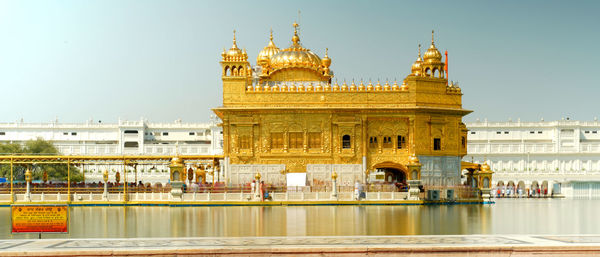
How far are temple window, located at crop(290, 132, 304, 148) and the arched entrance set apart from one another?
168 inches

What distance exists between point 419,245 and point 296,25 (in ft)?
114

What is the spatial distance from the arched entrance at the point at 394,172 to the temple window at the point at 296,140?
168 inches

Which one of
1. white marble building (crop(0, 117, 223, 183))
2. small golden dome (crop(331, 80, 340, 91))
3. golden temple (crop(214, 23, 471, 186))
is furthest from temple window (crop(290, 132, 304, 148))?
white marble building (crop(0, 117, 223, 183))

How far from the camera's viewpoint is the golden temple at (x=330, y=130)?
134 feet

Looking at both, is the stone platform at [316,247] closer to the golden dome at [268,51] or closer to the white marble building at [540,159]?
the golden dome at [268,51]

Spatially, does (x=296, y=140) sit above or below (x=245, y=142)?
above

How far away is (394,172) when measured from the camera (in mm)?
45938

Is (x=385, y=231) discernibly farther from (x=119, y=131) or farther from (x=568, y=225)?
(x=119, y=131)

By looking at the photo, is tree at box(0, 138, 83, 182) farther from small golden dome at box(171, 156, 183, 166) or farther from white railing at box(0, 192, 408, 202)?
small golden dome at box(171, 156, 183, 166)

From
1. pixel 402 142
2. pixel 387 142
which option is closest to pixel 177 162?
pixel 387 142

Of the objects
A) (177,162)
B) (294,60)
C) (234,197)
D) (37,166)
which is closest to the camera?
(234,197)

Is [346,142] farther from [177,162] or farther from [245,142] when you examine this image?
[177,162]

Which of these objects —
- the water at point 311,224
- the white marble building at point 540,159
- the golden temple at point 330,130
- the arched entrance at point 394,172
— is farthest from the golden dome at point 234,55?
the white marble building at point 540,159

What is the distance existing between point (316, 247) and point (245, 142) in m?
26.3
